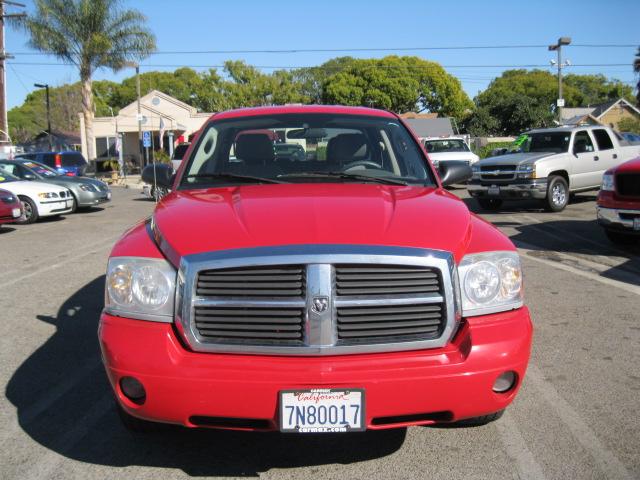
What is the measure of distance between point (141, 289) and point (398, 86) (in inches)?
2693

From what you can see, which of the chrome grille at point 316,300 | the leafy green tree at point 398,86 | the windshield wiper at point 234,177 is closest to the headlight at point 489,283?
the chrome grille at point 316,300

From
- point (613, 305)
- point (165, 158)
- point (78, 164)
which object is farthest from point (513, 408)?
point (165, 158)

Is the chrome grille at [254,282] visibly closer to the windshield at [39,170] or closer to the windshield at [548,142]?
the windshield at [548,142]

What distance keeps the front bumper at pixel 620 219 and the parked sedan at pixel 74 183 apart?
1213 centimetres

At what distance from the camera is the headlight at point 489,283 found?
2.88 meters

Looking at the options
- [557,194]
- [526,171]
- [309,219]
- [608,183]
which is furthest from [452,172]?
[557,194]

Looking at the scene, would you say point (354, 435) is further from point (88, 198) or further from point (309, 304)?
point (88, 198)

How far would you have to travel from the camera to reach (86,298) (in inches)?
266

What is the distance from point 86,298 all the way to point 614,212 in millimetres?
6904

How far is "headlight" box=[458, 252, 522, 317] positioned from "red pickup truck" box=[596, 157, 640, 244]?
21.2ft

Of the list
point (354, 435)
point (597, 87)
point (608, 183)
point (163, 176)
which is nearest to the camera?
point (354, 435)

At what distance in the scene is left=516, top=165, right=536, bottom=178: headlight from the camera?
13727mm

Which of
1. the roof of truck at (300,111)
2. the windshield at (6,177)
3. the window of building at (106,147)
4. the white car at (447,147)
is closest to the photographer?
the roof of truck at (300,111)

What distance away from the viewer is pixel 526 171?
543 inches
